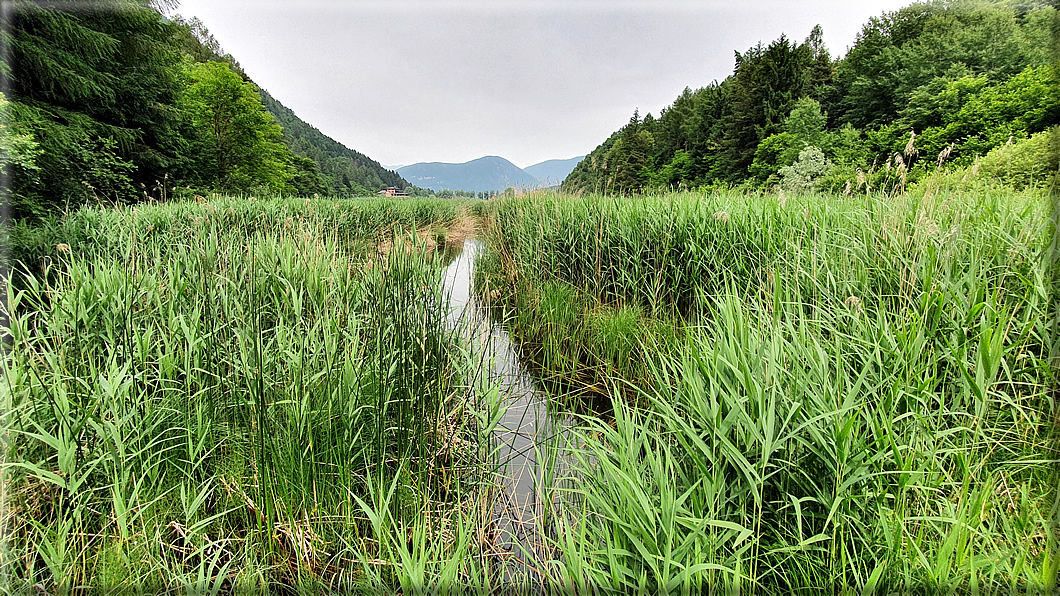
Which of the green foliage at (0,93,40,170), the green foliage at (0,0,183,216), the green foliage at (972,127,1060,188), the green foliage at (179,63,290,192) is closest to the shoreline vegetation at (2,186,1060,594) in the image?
the green foliage at (972,127,1060,188)

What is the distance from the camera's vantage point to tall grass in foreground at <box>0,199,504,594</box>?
1.44 metres

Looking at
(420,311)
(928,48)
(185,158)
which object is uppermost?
(928,48)

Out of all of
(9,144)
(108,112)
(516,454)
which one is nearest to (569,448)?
(516,454)

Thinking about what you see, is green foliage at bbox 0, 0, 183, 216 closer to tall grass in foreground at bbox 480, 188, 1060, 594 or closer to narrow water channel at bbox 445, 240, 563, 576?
narrow water channel at bbox 445, 240, 563, 576

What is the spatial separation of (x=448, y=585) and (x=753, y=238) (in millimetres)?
3484

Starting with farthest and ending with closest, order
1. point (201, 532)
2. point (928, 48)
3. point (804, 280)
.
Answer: point (928, 48) → point (804, 280) → point (201, 532)

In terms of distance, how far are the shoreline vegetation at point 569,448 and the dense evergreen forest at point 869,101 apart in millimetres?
7005

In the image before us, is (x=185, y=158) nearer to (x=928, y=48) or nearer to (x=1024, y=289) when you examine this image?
(x=1024, y=289)

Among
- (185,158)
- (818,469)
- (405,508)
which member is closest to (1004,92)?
(818,469)

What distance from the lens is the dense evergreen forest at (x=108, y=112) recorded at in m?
7.99

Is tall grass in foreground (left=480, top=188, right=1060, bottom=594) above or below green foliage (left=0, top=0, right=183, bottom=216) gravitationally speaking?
below

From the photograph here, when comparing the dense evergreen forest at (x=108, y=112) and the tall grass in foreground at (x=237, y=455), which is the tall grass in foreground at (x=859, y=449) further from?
the dense evergreen forest at (x=108, y=112)

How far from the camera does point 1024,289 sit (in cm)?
201

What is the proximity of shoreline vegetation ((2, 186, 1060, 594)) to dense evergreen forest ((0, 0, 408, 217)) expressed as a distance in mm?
3481
